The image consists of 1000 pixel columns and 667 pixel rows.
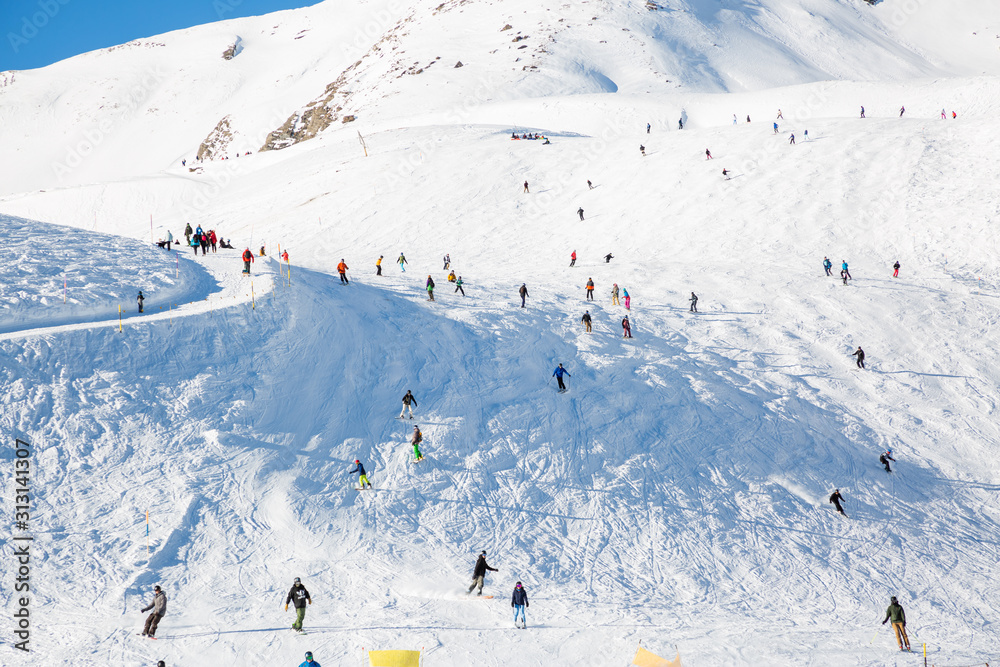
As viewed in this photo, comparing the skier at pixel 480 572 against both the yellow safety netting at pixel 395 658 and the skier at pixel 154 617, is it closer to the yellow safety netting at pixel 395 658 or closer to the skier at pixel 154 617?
the yellow safety netting at pixel 395 658

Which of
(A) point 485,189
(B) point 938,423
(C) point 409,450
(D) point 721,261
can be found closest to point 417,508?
(C) point 409,450

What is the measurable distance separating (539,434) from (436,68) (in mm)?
98751

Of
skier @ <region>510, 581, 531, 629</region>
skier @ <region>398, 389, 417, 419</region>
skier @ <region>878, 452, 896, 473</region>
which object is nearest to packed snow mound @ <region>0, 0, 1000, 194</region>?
skier @ <region>398, 389, 417, 419</region>

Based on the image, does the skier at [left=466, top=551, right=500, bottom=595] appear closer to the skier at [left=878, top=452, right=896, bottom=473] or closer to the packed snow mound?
the skier at [left=878, top=452, right=896, bottom=473]

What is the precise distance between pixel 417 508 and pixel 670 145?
44.7 m

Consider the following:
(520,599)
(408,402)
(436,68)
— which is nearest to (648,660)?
(520,599)

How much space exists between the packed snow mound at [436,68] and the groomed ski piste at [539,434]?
188 ft

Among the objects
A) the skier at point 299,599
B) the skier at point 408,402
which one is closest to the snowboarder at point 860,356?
the skier at point 408,402

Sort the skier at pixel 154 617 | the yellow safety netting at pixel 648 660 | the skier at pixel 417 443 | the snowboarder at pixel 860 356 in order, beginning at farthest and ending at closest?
1. the snowboarder at pixel 860 356
2. the skier at pixel 417 443
3. the skier at pixel 154 617
4. the yellow safety netting at pixel 648 660

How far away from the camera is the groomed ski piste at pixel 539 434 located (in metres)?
15.9

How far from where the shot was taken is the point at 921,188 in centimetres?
4416

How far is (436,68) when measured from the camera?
111062 millimetres

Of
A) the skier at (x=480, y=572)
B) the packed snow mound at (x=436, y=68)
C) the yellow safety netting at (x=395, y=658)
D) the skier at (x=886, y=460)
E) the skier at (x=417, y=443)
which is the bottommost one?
the skier at (x=886, y=460)

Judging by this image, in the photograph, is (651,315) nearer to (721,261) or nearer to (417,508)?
(721,261)
